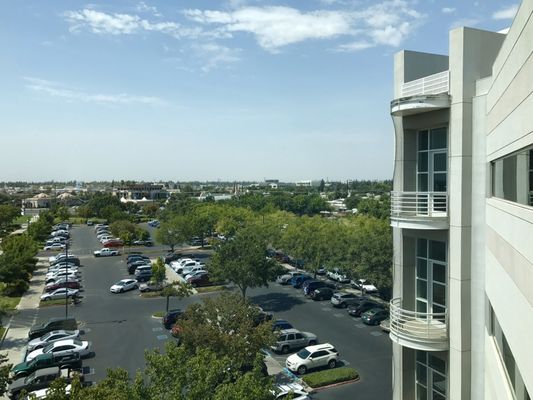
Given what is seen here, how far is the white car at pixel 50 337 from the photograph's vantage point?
26.3 m

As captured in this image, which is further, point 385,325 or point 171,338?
point 385,325

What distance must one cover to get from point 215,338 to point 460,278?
1263 centimetres

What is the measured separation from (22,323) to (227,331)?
755 inches

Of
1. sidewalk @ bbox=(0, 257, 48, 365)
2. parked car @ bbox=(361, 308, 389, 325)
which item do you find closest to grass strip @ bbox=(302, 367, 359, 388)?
parked car @ bbox=(361, 308, 389, 325)

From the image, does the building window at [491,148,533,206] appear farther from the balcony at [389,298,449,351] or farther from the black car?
the black car

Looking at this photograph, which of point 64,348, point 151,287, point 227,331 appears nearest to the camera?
point 227,331

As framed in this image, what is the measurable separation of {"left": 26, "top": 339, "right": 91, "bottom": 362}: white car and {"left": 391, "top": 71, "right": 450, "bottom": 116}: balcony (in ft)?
72.7

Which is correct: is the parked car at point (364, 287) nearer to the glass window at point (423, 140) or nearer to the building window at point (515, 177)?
the glass window at point (423, 140)

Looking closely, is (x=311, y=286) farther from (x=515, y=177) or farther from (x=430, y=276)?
(x=515, y=177)

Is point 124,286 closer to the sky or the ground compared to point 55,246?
closer to the ground

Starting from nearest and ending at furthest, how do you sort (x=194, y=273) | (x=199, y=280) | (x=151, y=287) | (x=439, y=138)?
(x=439, y=138) < (x=151, y=287) < (x=199, y=280) < (x=194, y=273)

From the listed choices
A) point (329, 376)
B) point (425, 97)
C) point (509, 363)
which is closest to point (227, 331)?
point (329, 376)

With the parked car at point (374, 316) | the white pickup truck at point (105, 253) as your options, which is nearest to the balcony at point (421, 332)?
the parked car at point (374, 316)

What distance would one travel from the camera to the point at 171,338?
28.7 metres
